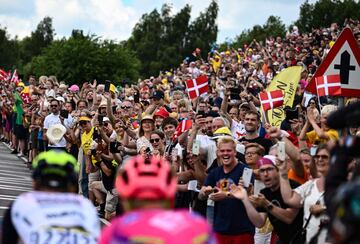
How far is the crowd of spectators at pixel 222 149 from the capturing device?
8.55 metres

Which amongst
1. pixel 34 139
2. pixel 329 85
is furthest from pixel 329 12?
pixel 329 85

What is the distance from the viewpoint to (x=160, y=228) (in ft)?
13.0

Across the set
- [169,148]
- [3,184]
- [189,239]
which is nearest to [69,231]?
[189,239]

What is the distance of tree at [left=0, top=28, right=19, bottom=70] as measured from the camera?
123 metres

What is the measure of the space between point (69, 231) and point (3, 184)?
15.6m

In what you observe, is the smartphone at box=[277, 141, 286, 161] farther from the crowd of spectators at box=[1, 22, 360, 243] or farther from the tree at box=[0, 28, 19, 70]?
the tree at box=[0, 28, 19, 70]

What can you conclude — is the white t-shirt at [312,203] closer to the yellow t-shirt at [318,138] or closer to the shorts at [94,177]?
the yellow t-shirt at [318,138]

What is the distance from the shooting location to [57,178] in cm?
522

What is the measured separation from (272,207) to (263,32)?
10131 cm

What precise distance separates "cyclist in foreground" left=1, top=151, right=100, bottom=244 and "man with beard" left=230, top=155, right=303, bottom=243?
2.90m

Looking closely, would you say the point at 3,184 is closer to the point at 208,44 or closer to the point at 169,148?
the point at 169,148

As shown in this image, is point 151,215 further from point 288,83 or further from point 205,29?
point 205,29

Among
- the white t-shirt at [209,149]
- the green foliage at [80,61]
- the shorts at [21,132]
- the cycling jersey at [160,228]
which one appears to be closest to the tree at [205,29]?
the green foliage at [80,61]

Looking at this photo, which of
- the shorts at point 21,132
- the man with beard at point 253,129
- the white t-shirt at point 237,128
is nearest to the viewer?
the man with beard at point 253,129
